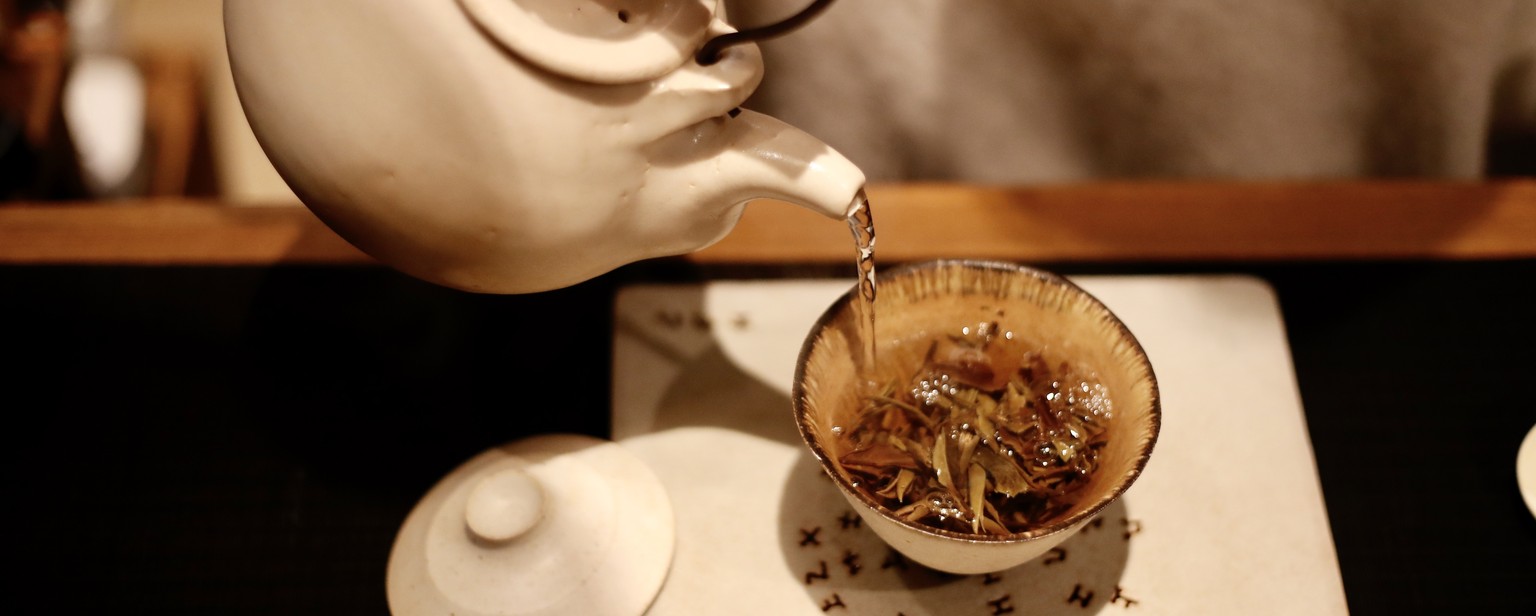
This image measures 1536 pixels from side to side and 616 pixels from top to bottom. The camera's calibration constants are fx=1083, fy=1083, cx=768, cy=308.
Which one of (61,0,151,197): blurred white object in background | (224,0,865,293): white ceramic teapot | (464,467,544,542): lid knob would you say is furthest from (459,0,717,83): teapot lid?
(61,0,151,197): blurred white object in background

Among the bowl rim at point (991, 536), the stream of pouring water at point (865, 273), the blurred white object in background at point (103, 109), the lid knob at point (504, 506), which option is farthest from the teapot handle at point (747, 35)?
the blurred white object in background at point (103, 109)

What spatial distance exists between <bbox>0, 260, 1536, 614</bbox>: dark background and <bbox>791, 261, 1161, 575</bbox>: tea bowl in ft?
0.81

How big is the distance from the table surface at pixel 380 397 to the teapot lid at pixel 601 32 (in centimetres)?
45

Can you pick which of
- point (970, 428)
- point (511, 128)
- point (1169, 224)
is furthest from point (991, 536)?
point (1169, 224)

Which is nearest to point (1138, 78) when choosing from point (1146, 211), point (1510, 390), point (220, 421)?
point (1146, 211)

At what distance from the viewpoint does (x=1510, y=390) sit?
995mm

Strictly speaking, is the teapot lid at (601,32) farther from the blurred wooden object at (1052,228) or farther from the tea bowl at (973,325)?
the blurred wooden object at (1052,228)

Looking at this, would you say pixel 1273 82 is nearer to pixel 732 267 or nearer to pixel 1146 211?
pixel 1146 211

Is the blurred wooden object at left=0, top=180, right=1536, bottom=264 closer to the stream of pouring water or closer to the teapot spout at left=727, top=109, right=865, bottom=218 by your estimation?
the stream of pouring water

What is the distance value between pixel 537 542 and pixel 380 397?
254 millimetres

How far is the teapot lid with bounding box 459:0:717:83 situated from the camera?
588mm

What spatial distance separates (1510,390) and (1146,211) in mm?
361

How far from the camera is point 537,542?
0.85m

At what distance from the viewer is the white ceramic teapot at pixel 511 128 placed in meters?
0.59
